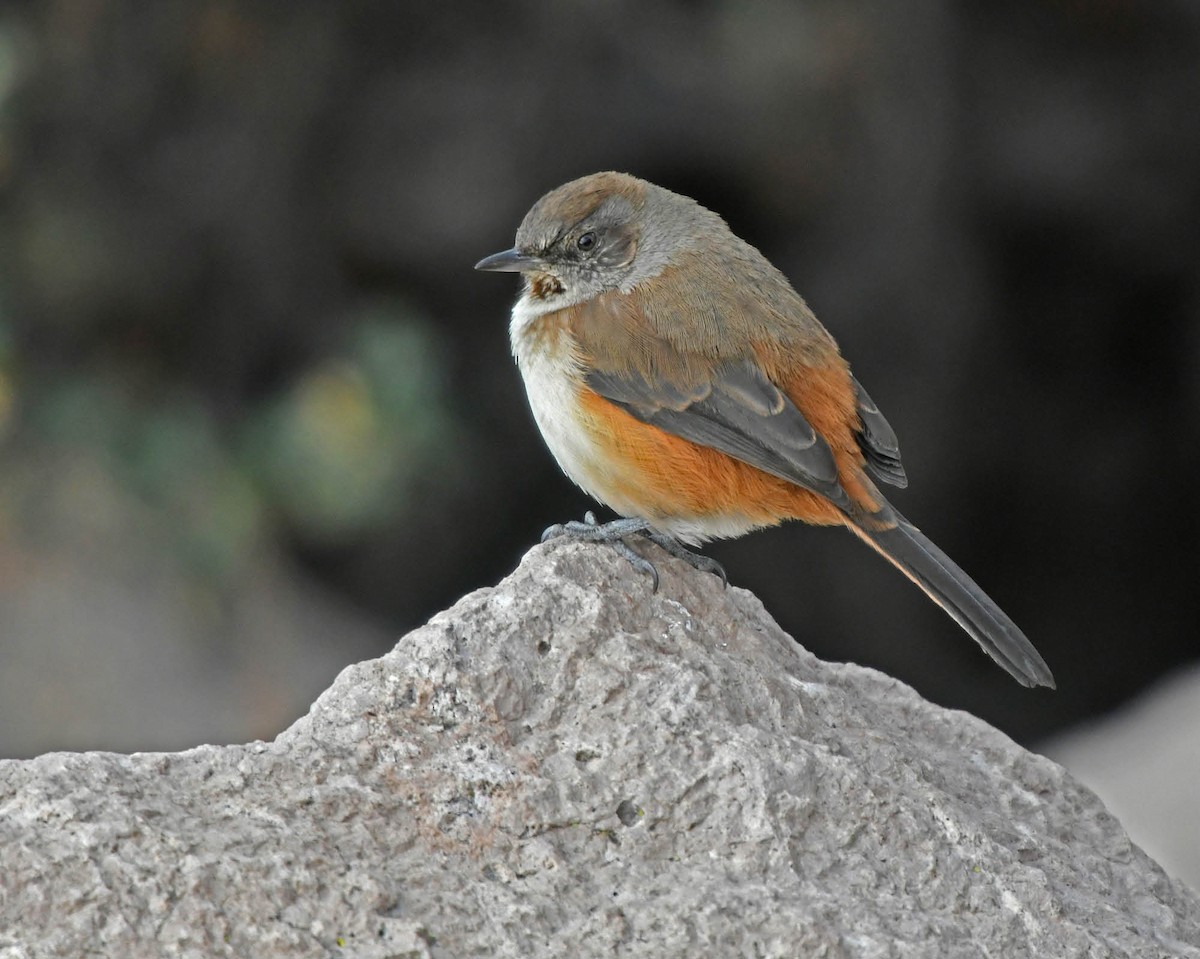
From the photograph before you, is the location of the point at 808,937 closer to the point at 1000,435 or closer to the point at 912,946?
the point at 912,946

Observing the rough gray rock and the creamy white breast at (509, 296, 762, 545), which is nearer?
the rough gray rock

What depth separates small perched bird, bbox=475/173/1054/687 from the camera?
4.40 meters

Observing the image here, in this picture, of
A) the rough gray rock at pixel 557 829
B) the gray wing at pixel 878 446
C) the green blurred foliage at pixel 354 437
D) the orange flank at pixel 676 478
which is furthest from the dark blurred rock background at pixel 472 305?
the rough gray rock at pixel 557 829

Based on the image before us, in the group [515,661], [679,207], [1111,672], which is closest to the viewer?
[515,661]

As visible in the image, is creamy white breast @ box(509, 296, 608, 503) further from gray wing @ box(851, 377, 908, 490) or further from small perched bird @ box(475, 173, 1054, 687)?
gray wing @ box(851, 377, 908, 490)

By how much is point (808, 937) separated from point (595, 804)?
49 centimetres

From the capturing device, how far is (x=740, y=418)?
14.5ft

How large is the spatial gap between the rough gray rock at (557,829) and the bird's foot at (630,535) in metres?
0.15

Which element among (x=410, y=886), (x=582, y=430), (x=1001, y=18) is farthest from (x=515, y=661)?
(x=1001, y=18)

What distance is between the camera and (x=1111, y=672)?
8914 millimetres

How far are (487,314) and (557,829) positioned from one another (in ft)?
16.8

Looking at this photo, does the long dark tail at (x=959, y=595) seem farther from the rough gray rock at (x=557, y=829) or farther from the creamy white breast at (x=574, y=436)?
the rough gray rock at (x=557, y=829)

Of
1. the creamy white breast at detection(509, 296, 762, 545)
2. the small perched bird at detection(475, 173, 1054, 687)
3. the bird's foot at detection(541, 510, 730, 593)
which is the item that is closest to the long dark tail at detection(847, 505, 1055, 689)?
the small perched bird at detection(475, 173, 1054, 687)

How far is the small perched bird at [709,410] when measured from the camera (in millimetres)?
4402
